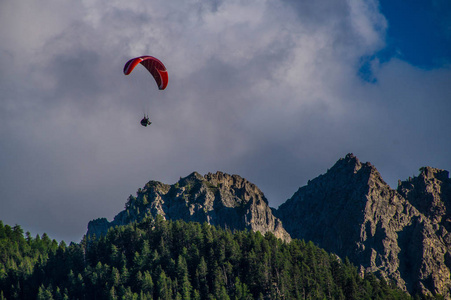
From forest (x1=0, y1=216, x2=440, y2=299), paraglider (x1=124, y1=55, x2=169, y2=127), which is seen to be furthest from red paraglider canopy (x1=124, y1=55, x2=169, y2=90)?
forest (x1=0, y1=216, x2=440, y2=299)

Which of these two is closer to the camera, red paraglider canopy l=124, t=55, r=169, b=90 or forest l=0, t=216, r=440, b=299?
red paraglider canopy l=124, t=55, r=169, b=90

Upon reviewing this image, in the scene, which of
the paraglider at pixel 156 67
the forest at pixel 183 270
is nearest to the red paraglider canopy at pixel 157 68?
the paraglider at pixel 156 67

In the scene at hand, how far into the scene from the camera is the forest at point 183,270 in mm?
156625

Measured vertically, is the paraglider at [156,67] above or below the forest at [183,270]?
above

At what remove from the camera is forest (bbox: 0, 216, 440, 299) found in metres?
157

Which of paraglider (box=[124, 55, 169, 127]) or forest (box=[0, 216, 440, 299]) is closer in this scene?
paraglider (box=[124, 55, 169, 127])

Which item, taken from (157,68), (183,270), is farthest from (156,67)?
(183,270)

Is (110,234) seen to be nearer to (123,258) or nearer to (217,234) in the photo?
(123,258)

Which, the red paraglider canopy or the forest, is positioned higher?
the red paraglider canopy

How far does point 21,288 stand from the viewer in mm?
164375

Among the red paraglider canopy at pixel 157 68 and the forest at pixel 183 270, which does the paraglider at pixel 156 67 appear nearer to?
the red paraglider canopy at pixel 157 68

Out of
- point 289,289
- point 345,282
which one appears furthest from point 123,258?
point 345,282

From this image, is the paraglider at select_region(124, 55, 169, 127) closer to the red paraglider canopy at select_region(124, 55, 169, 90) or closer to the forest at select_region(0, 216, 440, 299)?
the red paraglider canopy at select_region(124, 55, 169, 90)

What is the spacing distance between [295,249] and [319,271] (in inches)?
379
